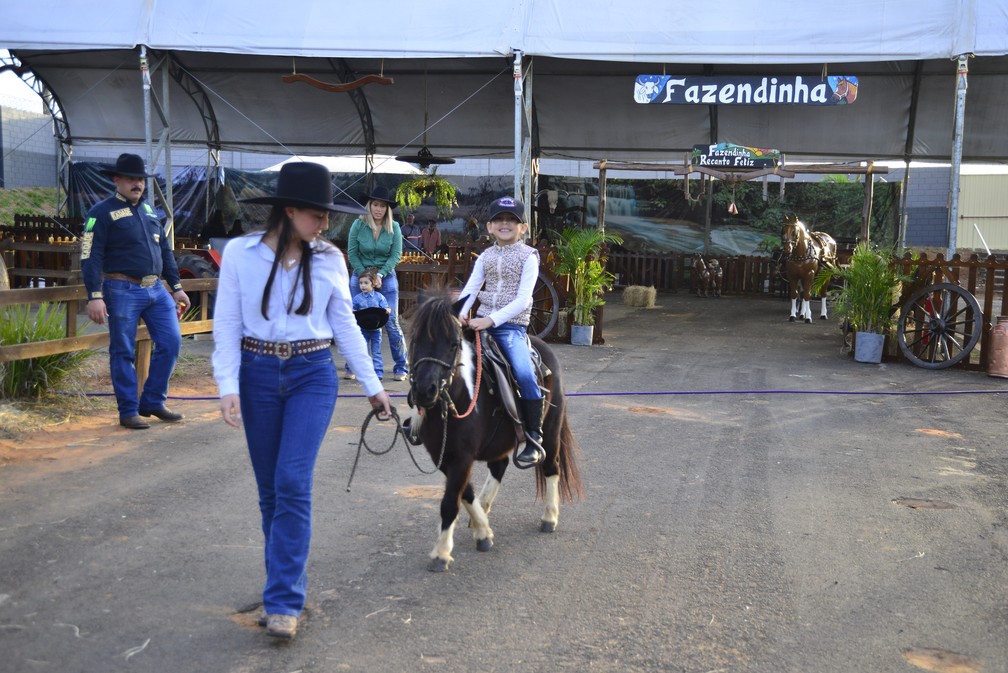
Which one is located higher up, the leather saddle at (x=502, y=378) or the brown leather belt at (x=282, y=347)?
the brown leather belt at (x=282, y=347)

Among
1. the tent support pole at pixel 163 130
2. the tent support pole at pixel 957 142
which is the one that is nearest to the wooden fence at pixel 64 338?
the tent support pole at pixel 163 130

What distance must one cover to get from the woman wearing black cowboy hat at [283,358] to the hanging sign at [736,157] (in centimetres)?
1248

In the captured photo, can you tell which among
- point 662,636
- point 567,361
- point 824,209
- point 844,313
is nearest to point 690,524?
point 662,636

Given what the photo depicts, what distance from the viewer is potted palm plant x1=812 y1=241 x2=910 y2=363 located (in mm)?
11742

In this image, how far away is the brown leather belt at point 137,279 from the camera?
23.4 ft

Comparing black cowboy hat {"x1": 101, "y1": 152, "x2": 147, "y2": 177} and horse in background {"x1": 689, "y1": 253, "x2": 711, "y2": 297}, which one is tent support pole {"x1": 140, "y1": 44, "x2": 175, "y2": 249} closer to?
black cowboy hat {"x1": 101, "y1": 152, "x2": 147, "y2": 177}

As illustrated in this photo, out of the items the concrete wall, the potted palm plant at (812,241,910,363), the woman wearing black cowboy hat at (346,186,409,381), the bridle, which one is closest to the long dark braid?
the bridle

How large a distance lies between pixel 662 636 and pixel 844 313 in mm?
9411

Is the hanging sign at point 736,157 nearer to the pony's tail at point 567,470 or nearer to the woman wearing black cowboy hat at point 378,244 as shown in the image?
the woman wearing black cowboy hat at point 378,244

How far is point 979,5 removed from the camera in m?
12.4

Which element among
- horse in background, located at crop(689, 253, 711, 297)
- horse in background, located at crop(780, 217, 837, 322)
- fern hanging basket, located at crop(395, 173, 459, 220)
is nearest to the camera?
horse in background, located at crop(780, 217, 837, 322)

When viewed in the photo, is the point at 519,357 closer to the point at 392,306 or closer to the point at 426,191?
the point at 392,306

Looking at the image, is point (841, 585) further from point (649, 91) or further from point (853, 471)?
point (649, 91)

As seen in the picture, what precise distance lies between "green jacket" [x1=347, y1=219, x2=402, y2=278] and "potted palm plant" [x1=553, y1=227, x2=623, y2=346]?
4.20 meters
